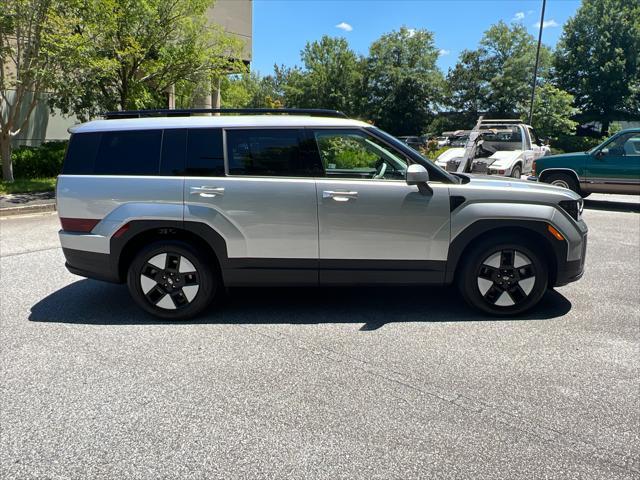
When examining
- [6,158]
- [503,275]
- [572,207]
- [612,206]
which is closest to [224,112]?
[503,275]

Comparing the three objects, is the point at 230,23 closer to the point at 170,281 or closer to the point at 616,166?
the point at 616,166

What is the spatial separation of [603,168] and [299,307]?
381 inches

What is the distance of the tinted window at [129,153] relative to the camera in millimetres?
4277

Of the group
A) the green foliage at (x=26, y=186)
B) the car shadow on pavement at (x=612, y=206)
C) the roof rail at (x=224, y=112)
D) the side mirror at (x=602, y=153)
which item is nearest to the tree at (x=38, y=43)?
the green foliage at (x=26, y=186)

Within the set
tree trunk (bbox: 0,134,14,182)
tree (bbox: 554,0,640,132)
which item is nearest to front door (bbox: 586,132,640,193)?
tree trunk (bbox: 0,134,14,182)

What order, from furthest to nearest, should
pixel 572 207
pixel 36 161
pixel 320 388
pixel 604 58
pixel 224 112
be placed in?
1. pixel 604 58
2. pixel 36 161
3. pixel 224 112
4. pixel 572 207
5. pixel 320 388

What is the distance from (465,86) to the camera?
55.6 meters

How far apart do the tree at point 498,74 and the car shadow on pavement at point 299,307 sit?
1955 inches

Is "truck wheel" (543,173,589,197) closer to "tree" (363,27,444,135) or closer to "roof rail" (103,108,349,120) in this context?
"roof rail" (103,108,349,120)

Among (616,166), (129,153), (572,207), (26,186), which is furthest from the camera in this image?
(26,186)

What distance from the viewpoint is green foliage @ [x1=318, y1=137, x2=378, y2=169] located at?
4369 millimetres

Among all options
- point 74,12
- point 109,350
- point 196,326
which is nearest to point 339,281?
point 196,326

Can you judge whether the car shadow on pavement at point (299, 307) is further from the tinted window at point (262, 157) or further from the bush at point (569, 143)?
the bush at point (569, 143)

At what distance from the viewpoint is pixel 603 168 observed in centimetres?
1115
